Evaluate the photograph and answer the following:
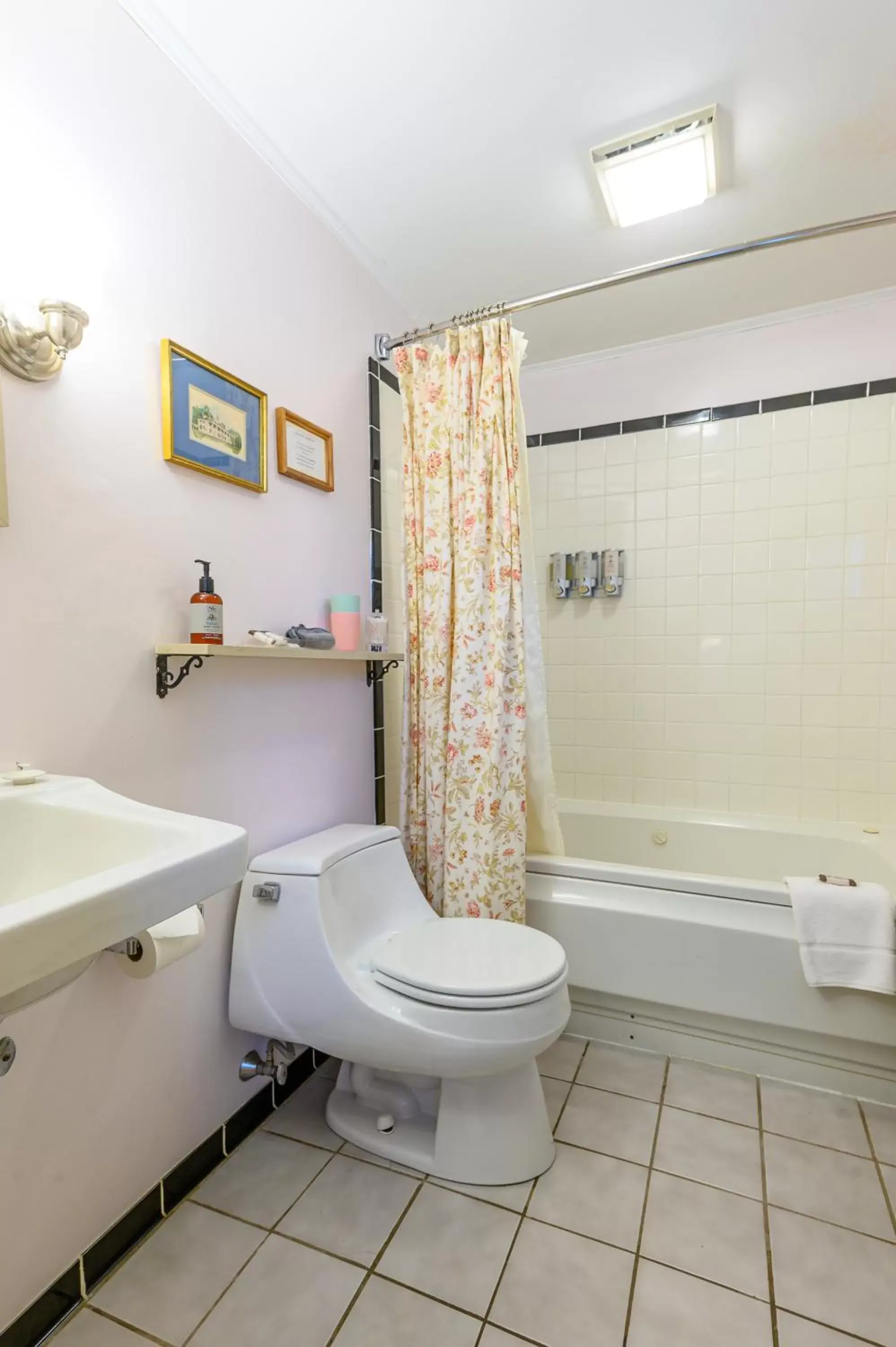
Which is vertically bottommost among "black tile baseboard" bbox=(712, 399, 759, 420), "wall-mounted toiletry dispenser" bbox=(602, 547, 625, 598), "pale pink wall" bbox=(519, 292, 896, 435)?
"wall-mounted toiletry dispenser" bbox=(602, 547, 625, 598)

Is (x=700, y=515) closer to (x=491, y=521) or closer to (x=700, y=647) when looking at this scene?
(x=700, y=647)

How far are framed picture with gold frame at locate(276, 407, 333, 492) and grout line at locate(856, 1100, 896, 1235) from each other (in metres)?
2.07

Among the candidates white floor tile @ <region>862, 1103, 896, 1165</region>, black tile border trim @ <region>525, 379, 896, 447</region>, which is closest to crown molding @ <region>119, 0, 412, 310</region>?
black tile border trim @ <region>525, 379, 896, 447</region>

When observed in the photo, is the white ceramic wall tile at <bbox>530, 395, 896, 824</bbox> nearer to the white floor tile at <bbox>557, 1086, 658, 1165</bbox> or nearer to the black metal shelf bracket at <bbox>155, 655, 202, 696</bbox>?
the white floor tile at <bbox>557, 1086, 658, 1165</bbox>

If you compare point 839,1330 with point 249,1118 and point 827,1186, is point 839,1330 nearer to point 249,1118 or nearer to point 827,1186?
point 827,1186

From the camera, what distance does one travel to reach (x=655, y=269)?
1576 mm

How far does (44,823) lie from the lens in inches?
37.4

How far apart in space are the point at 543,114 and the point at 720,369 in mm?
1250

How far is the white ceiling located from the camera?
4.22 ft

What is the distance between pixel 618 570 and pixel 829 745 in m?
1.00

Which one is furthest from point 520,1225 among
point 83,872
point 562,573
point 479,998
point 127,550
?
point 562,573

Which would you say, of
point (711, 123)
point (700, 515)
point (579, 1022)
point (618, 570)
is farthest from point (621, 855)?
point (711, 123)

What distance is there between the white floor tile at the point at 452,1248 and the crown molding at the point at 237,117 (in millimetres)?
2383

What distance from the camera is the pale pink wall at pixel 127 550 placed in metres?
1.05
